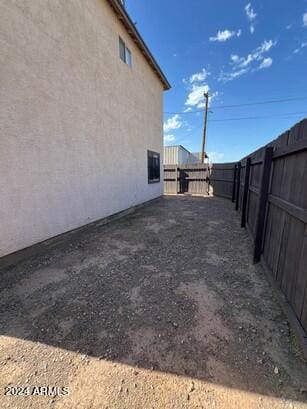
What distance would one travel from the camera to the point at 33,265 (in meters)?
2.93

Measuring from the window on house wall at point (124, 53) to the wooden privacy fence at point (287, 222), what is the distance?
5.61 metres

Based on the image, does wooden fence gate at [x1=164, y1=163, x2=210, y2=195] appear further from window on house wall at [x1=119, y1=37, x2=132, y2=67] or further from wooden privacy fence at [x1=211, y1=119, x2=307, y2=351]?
wooden privacy fence at [x1=211, y1=119, x2=307, y2=351]

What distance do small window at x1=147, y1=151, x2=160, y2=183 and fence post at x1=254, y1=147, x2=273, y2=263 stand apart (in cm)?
577

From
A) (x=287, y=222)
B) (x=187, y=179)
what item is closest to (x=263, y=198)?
(x=287, y=222)

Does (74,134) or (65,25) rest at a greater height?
(65,25)

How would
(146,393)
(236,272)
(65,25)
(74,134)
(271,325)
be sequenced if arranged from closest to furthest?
(146,393) < (271,325) < (236,272) < (65,25) < (74,134)

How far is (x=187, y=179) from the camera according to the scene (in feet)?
40.2

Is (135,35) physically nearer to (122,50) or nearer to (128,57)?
(128,57)

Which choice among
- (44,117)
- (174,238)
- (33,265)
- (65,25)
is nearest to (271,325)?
(174,238)

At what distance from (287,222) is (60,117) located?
4167 mm

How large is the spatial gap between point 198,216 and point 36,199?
184 inches

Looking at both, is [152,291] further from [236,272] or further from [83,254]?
[83,254]

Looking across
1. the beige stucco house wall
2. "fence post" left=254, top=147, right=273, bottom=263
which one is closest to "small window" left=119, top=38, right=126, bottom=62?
the beige stucco house wall

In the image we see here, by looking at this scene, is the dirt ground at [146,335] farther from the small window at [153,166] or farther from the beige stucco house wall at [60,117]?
the small window at [153,166]
